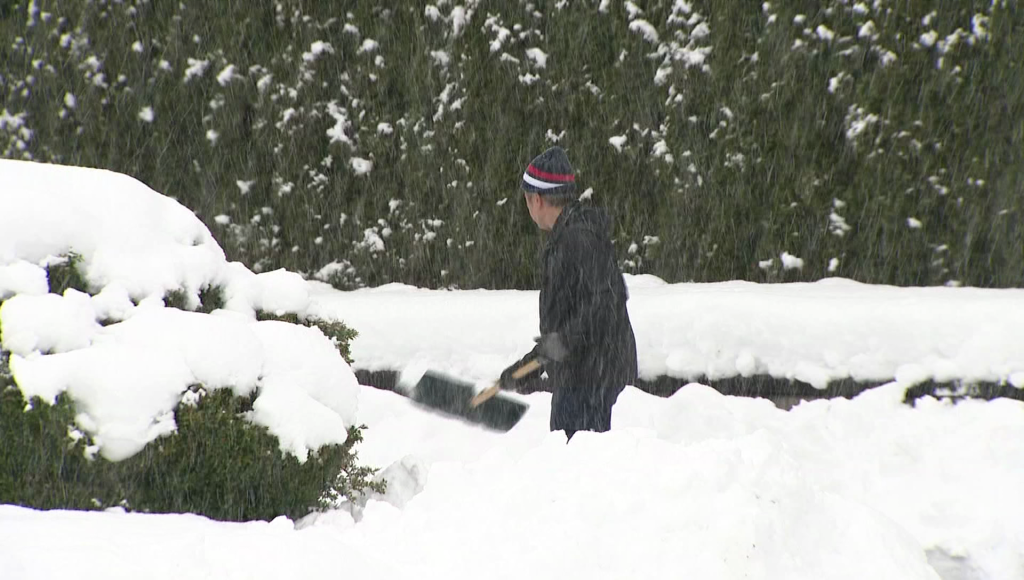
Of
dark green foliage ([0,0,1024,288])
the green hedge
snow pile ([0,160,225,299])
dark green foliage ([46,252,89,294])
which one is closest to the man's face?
the green hedge

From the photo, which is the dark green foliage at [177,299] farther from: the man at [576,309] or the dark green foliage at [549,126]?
the dark green foliage at [549,126]

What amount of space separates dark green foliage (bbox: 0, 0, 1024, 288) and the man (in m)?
2.71

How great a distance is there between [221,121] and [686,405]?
12.9 ft

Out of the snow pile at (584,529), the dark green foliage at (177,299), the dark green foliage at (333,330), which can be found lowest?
the snow pile at (584,529)

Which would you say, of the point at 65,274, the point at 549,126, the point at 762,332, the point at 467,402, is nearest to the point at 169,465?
the point at 65,274

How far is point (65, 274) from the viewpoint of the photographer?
320cm

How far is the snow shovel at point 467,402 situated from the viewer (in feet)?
12.8

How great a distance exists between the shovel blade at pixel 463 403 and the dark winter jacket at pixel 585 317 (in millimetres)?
484

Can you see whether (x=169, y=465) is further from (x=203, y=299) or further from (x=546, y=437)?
(x=546, y=437)

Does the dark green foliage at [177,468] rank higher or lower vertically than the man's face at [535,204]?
lower

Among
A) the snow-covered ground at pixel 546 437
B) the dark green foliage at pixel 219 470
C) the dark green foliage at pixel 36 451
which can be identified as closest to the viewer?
the snow-covered ground at pixel 546 437

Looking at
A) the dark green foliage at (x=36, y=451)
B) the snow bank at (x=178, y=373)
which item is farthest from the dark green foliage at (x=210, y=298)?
the dark green foliage at (x=36, y=451)

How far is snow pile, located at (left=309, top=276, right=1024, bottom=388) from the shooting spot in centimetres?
520

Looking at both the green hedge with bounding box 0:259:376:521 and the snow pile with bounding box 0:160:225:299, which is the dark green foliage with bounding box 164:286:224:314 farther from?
the green hedge with bounding box 0:259:376:521
